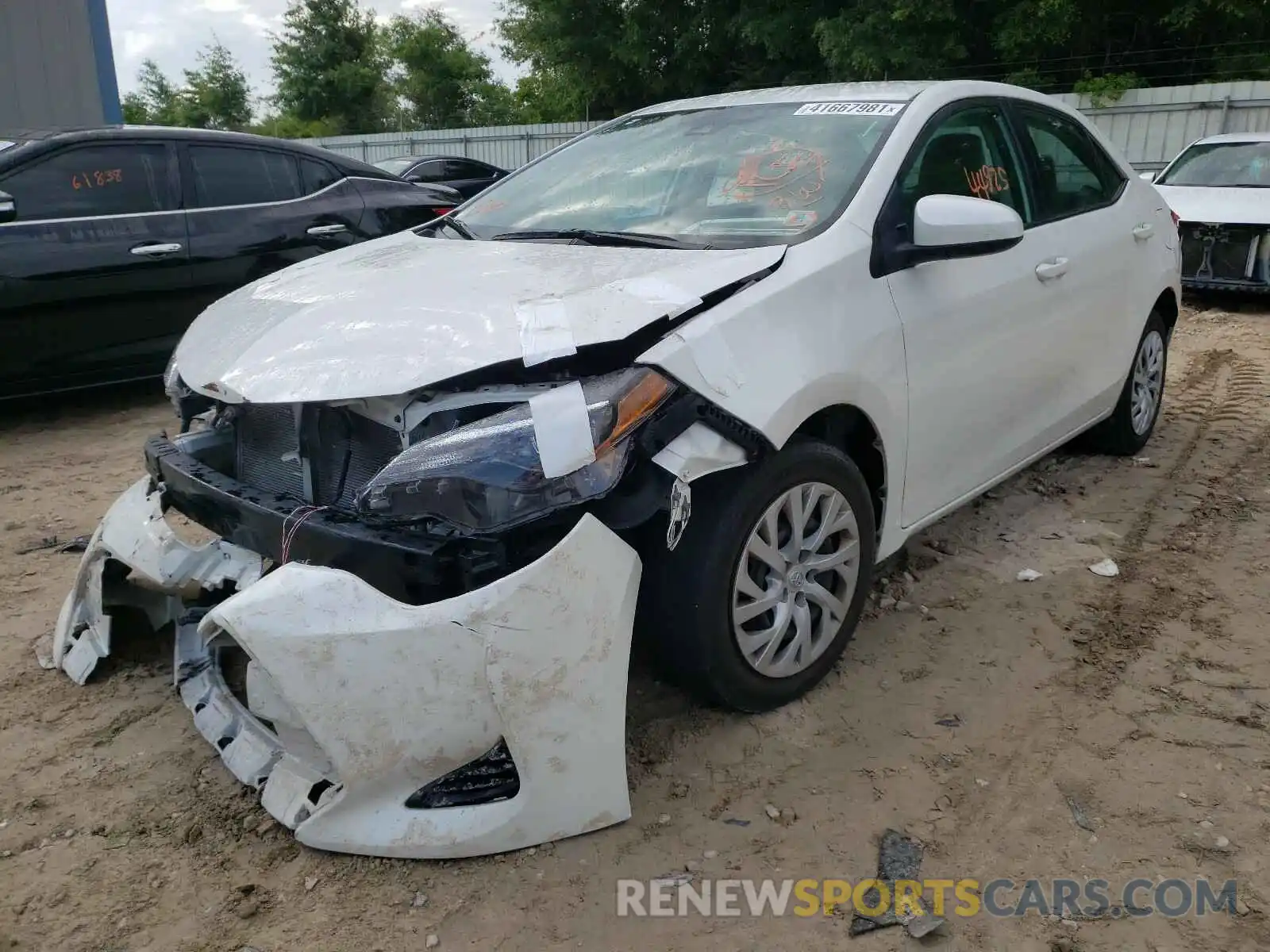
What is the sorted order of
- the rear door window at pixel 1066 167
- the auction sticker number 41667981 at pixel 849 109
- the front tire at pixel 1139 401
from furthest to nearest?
the front tire at pixel 1139 401, the rear door window at pixel 1066 167, the auction sticker number 41667981 at pixel 849 109

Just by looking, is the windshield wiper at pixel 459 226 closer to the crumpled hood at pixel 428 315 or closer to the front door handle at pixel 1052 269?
the crumpled hood at pixel 428 315

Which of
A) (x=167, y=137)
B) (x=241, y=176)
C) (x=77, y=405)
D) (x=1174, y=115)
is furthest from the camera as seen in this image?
(x=1174, y=115)

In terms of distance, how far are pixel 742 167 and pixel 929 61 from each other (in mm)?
18191

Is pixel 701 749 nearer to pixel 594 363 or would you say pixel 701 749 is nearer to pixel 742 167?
pixel 594 363

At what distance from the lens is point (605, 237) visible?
3.03 metres

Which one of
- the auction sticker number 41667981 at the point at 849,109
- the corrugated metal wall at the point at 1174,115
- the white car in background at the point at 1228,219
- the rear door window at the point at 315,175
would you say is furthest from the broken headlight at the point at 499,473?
the corrugated metal wall at the point at 1174,115

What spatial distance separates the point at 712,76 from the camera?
2445 centimetres

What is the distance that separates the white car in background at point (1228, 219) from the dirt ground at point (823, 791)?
6.26 metres

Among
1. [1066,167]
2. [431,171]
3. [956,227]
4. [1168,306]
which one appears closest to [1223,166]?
[1168,306]

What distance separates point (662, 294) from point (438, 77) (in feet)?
144

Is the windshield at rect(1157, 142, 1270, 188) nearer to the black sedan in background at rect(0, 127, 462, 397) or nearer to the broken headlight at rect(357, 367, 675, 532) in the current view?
the black sedan in background at rect(0, 127, 462, 397)

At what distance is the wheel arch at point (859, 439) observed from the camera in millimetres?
2707

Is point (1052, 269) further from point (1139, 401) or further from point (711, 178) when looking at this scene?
point (1139, 401)

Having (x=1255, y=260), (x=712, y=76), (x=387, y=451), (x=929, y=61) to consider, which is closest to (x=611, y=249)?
(x=387, y=451)
